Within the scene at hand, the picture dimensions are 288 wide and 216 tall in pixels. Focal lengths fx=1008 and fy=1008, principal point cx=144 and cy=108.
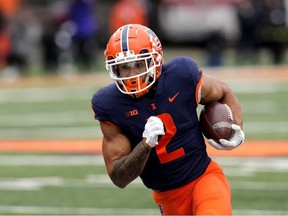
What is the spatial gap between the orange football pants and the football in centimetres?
20

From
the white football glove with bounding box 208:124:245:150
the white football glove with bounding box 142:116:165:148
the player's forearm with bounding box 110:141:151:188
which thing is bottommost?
the white football glove with bounding box 208:124:245:150

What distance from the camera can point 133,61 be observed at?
5906 millimetres

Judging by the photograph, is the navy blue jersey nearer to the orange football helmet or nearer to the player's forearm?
the orange football helmet

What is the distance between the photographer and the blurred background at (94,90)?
8930mm

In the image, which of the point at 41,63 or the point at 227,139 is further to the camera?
the point at 41,63

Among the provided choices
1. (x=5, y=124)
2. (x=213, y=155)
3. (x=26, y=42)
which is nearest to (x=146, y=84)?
(x=213, y=155)

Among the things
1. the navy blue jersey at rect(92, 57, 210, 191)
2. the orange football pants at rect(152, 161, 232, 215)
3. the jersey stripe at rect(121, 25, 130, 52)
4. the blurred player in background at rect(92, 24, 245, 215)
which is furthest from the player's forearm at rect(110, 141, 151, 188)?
the jersey stripe at rect(121, 25, 130, 52)

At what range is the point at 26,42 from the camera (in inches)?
865

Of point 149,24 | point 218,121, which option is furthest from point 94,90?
point 218,121

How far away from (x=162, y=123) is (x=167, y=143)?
32cm

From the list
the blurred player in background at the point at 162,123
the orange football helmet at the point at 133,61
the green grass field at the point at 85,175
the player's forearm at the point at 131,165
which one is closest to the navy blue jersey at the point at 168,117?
the blurred player in background at the point at 162,123

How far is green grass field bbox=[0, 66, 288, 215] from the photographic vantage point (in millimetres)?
8367

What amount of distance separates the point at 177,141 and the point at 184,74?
0.41m

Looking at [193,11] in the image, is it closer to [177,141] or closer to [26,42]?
[26,42]
